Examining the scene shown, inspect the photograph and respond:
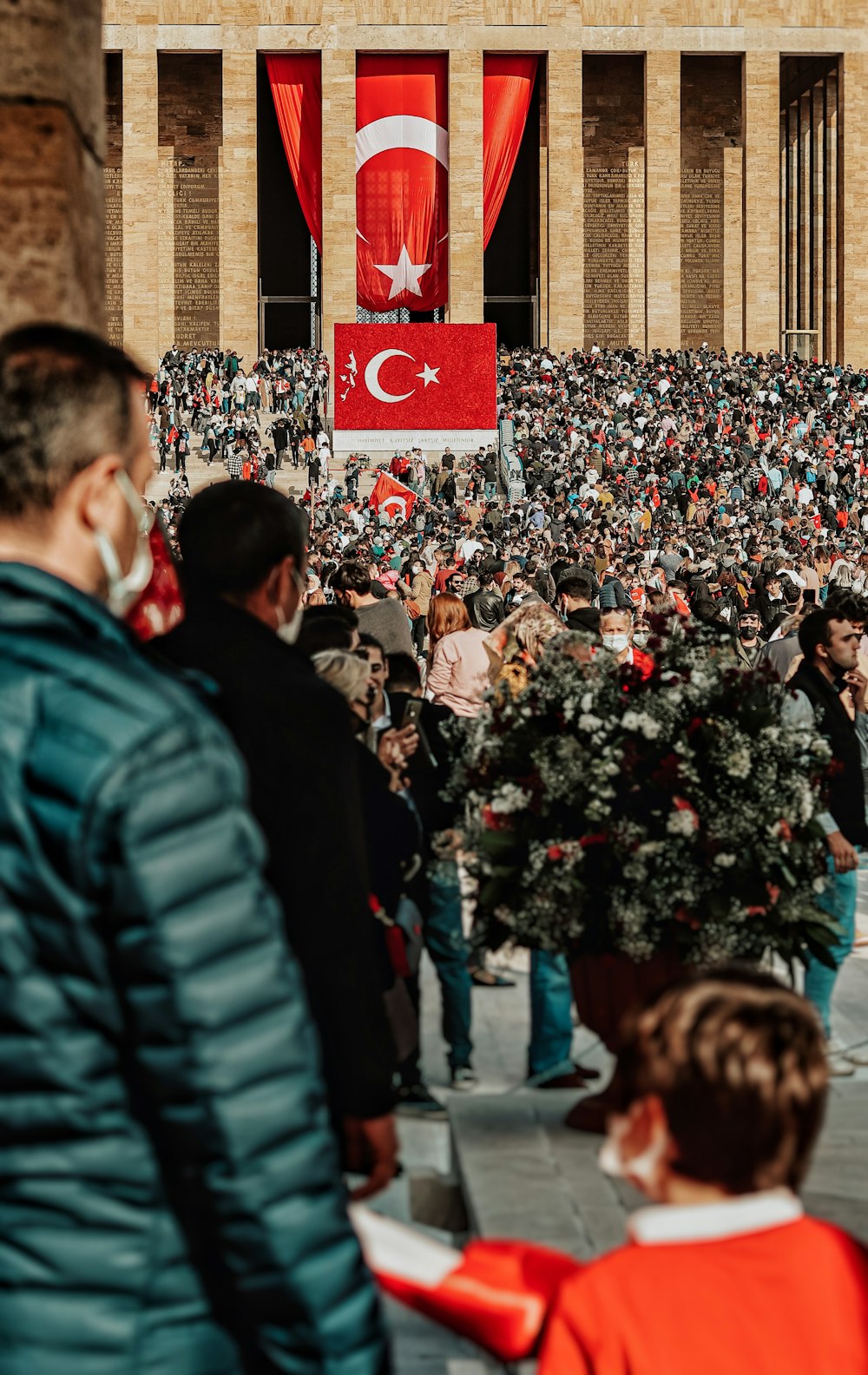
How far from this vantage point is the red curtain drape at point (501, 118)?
1559 inches

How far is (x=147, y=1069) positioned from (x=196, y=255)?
145 ft

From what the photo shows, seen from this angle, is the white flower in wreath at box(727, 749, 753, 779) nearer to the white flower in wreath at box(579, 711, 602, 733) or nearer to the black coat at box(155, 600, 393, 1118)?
the white flower in wreath at box(579, 711, 602, 733)

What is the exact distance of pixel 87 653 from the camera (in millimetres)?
1444

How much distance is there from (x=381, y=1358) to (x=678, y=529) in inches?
856

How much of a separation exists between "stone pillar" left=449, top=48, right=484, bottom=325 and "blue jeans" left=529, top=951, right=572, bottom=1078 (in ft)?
114

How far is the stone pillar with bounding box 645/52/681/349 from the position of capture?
132 ft

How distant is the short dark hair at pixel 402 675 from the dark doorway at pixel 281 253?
129 ft

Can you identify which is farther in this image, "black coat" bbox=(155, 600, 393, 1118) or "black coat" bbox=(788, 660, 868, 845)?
"black coat" bbox=(788, 660, 868, 845)

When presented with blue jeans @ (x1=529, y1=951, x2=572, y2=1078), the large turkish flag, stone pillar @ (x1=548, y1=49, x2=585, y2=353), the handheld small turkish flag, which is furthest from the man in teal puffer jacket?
stone pillar @ (x1=548, y1=49, x2=585, y2=353)

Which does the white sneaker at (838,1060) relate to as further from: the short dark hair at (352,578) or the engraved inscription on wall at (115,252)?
the engraved inscription on wall at (115,252)

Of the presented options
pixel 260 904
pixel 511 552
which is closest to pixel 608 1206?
pixel 260 904

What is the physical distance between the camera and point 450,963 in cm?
530

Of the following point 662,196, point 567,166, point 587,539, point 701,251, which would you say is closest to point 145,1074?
point 587,539

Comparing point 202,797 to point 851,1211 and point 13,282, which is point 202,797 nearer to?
point 13,282
